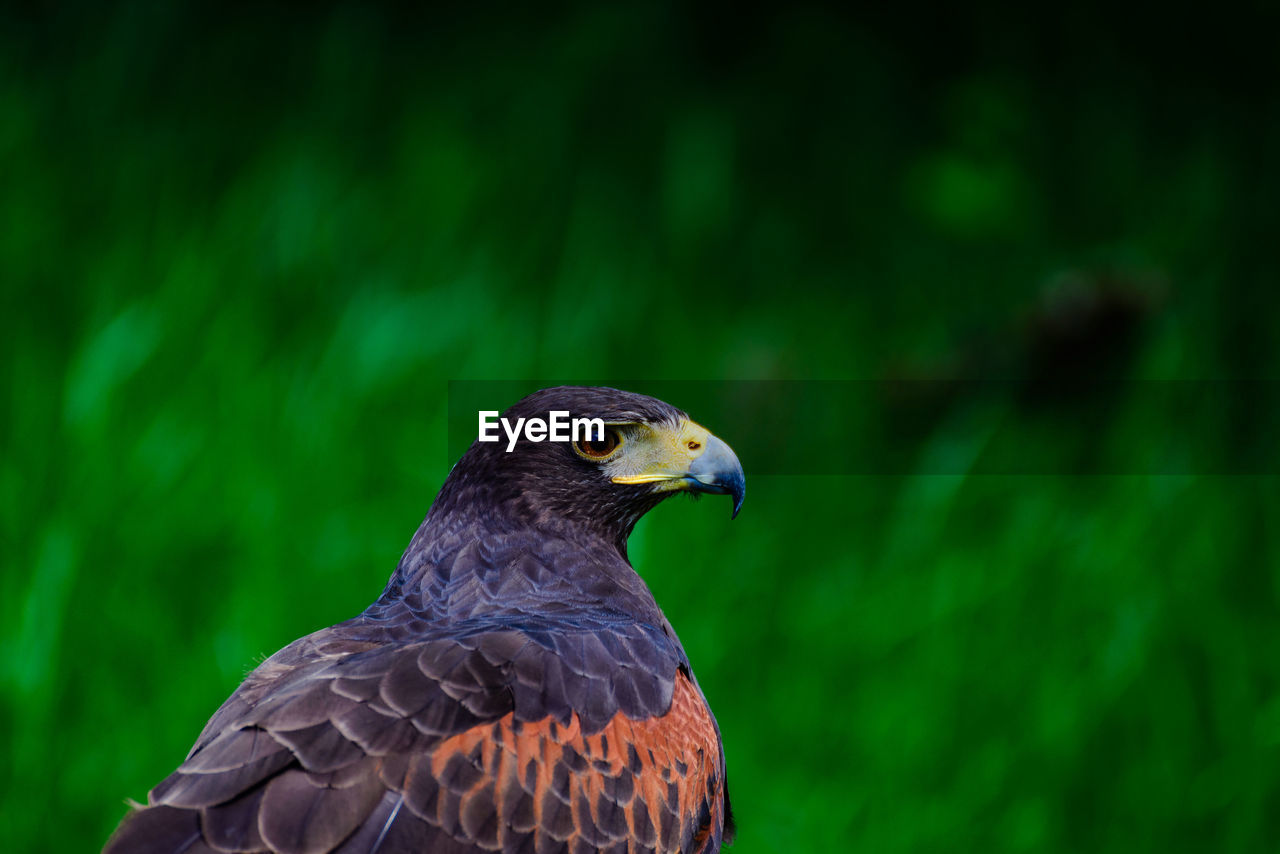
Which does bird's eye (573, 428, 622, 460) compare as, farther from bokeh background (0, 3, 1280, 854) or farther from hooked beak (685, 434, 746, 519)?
bokeh background (0, 3, 1280, 854)

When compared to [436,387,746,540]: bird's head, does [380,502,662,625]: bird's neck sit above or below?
below

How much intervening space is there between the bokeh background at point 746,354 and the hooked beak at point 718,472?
1431 mm

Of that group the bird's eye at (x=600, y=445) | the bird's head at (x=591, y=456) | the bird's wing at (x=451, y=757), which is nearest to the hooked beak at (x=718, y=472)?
the bird's head at (x=591, y=456)

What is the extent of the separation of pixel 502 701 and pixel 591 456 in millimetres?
737

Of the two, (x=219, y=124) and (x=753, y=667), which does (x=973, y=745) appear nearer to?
(x=753, y=667)

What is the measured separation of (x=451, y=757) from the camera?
1.98 metres

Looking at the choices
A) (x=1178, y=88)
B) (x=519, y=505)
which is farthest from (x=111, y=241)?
(x=1178, y=88)

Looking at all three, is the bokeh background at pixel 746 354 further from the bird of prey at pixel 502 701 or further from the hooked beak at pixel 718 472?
the hooked beak at pixel 718 472

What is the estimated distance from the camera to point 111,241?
4.36m

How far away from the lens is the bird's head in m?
2.62

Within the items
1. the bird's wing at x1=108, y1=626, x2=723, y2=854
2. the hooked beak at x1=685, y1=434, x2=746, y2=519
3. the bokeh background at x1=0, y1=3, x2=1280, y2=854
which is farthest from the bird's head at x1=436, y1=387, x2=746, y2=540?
the bokeh background at x1=0, y1=3, x2=1280, y2=854

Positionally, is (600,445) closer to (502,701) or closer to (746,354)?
Result: (502,701)

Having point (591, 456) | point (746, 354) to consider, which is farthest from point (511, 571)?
point (746, 354)

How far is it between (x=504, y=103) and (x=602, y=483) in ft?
9.50
